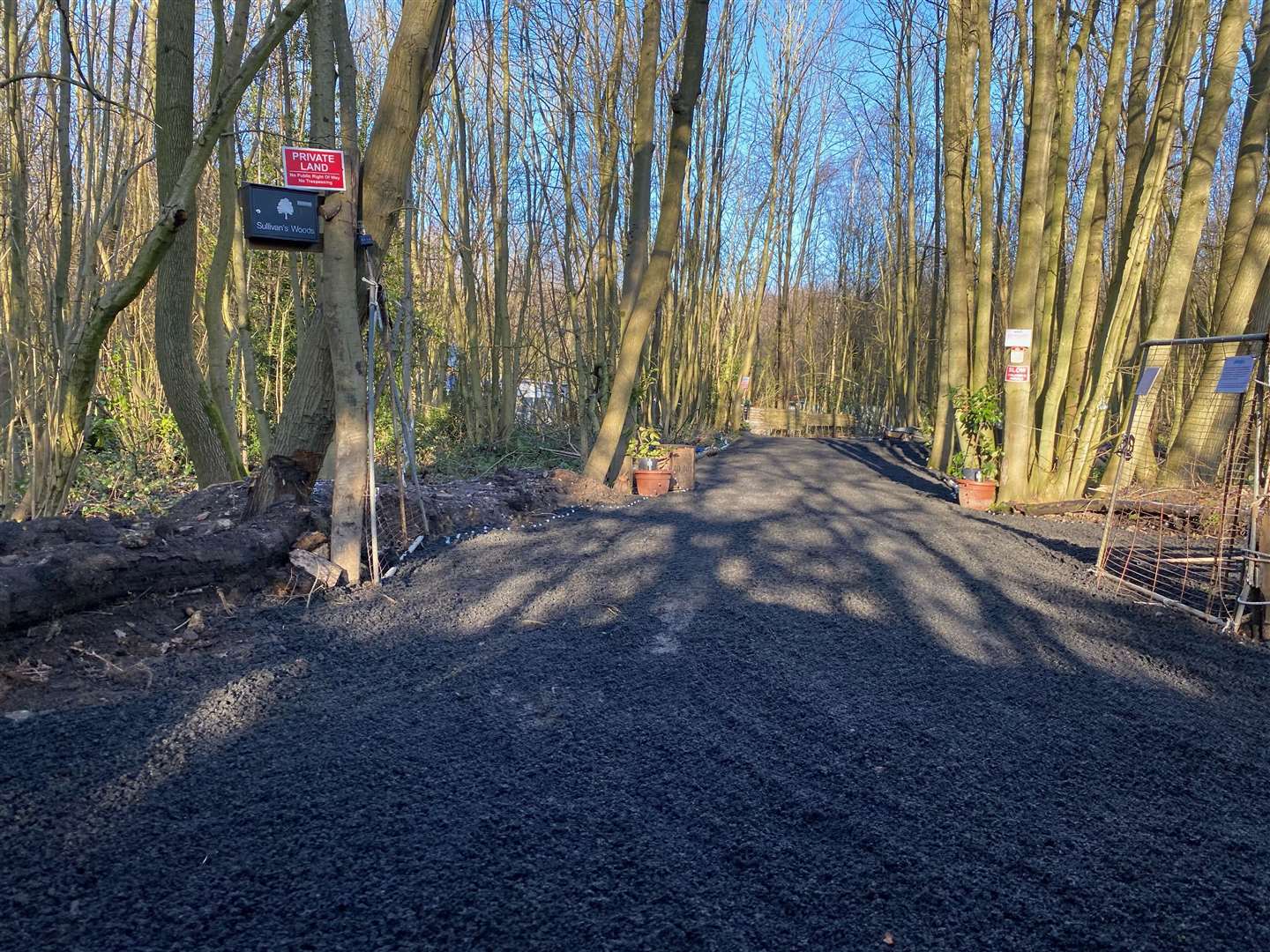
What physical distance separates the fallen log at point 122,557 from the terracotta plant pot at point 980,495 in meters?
7.66

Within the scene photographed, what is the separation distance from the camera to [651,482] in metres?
9.66

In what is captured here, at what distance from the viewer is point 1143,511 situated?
7.99 metres

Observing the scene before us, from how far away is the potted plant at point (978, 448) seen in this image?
9398mm

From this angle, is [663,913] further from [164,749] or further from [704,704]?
[164,749]

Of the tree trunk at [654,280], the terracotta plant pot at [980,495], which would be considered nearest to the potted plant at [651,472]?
the tree trunk at [654,280]

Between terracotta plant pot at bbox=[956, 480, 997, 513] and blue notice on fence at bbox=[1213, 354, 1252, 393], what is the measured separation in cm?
530

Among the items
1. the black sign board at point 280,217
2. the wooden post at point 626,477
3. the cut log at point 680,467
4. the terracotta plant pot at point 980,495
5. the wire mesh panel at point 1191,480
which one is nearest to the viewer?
the black sign board at point 280,217

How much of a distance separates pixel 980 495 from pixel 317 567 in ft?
25.7

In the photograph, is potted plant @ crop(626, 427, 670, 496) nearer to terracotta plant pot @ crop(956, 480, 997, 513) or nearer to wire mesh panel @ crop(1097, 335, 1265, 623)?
terracotta plant pot @ crop(956, 480, 997, 513)

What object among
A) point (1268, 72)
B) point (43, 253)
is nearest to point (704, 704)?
point (43, 253)

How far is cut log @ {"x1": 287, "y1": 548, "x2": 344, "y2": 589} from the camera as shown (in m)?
4.62

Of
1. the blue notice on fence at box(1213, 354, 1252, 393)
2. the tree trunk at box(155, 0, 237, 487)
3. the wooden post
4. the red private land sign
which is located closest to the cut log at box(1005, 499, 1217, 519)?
the blue notice on fence at box(1213, 354, 1252, 393)

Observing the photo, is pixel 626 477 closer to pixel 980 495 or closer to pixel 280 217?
pixel 980 495

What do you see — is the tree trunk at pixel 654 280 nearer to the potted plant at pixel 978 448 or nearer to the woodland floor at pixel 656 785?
the potted plant at pixel 978 448
